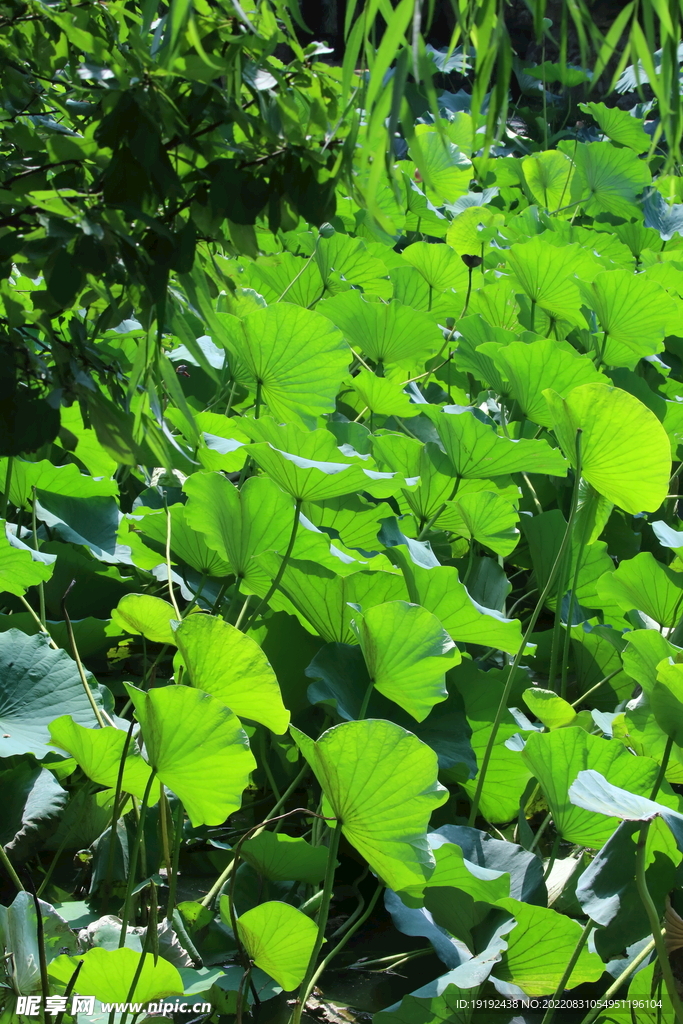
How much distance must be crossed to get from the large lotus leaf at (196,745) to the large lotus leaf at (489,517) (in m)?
0.56

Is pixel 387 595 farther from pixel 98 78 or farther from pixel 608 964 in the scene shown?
pixel 98 78

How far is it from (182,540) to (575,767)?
0.59 m

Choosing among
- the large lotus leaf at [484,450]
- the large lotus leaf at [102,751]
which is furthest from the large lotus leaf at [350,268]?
the large lotus leaf at [102,751]

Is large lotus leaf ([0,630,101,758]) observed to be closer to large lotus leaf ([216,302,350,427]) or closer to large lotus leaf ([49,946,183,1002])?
large lotus leaf ([49,946,183,1002])

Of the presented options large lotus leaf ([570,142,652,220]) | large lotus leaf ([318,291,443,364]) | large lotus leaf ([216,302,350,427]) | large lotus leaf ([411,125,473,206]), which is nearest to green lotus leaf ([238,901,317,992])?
large lotus leaf ([216,302,350,427])

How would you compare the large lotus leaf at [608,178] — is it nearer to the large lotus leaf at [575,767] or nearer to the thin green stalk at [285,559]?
the thin green stalk at [285,559]

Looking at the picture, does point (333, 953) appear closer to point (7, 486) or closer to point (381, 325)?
point (7, 486)

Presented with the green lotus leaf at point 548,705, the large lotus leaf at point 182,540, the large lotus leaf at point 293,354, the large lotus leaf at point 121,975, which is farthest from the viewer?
the large lotus leaf at point 293,354

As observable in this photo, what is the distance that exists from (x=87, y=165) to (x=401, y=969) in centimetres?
84

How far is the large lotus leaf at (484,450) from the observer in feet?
4.02

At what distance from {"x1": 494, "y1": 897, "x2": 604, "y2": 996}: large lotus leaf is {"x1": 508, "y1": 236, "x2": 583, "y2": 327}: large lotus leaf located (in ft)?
4.49

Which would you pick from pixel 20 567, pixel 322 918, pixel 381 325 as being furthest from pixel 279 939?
pixel 381 325

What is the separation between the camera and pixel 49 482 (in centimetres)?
129

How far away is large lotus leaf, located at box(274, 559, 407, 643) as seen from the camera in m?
0.99
